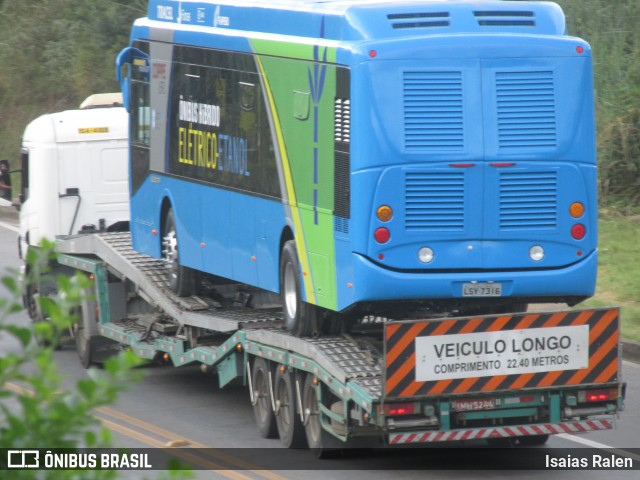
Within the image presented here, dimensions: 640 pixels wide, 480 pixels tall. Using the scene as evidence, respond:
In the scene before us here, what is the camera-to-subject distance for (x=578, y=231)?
1145 cm

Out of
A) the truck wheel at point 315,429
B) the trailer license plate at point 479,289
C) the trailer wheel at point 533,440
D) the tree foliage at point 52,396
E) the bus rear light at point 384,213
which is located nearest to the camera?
the tree foliage at point 52,396

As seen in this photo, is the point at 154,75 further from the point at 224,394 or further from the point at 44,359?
the point at 44,359

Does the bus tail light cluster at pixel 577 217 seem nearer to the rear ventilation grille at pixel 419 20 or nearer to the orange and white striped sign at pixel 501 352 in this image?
the orange and white striped sign at pixel 501 352

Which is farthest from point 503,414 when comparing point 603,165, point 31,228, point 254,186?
point 603,165

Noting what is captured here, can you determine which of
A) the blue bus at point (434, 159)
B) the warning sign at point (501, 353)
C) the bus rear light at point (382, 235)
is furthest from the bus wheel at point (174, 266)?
the warning sign at point (501, 353)

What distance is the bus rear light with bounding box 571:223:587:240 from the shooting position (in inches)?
450

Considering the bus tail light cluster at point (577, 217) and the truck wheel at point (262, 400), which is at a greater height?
the bus tail light cluster at point (577, 217)

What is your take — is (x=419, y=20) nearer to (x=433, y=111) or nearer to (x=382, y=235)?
(x=433, y=111)

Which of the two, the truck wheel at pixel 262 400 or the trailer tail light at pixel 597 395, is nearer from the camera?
the trailer tail light at pixel 597 395

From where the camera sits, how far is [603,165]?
2508 centimetres

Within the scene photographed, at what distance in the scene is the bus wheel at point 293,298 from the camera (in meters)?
12.2

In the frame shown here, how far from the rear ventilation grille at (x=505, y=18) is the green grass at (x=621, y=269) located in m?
6.52

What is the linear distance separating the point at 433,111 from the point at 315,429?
270cm

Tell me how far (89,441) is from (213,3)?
440 inches
